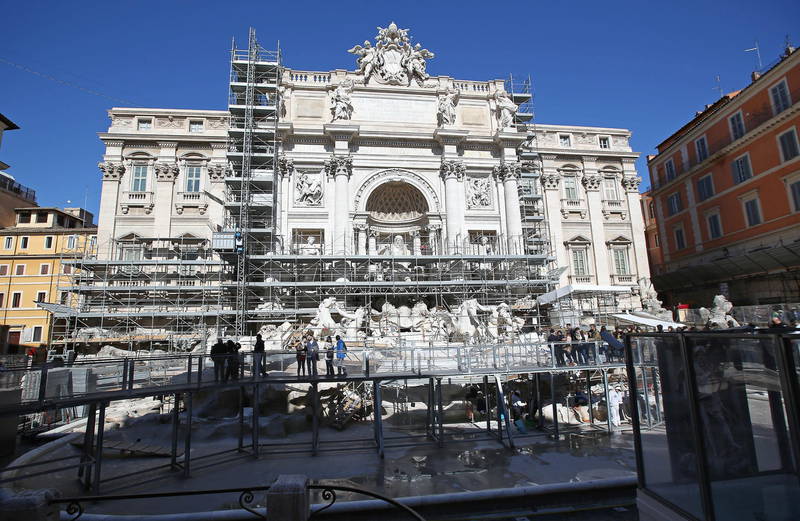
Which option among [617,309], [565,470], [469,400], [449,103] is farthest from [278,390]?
[617,309]

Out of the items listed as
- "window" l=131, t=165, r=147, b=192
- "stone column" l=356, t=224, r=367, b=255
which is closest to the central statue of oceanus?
"stone column" l=356, t=224, r=367, b=255

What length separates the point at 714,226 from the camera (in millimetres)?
29750

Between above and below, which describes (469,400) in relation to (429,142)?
below

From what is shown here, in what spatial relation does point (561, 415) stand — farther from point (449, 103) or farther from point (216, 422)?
point (449, 103)

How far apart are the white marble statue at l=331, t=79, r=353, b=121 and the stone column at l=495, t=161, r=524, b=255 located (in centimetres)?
1065

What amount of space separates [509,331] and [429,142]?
15037 millimetres

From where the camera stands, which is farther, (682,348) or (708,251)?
(708,251)

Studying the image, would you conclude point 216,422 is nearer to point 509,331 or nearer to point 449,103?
point 509,331

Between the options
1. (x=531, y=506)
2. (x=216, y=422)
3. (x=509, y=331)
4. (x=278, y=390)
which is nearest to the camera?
(x=531, y=506)

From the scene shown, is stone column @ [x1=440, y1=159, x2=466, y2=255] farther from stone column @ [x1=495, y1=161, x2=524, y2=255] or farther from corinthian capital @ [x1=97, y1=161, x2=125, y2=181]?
corinthian capital @ [x1=97, y1=161, x2=125, y2=181]

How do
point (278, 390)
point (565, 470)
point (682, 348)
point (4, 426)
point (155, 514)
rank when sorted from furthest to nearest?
point (278, 390) < point (4, 426) < point (565, 470) < point (155, 514) < point (682, 348)

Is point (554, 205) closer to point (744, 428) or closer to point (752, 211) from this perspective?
point (752, 211)

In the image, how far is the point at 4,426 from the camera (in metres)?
11.2

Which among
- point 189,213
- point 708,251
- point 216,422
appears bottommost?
point 216,422
